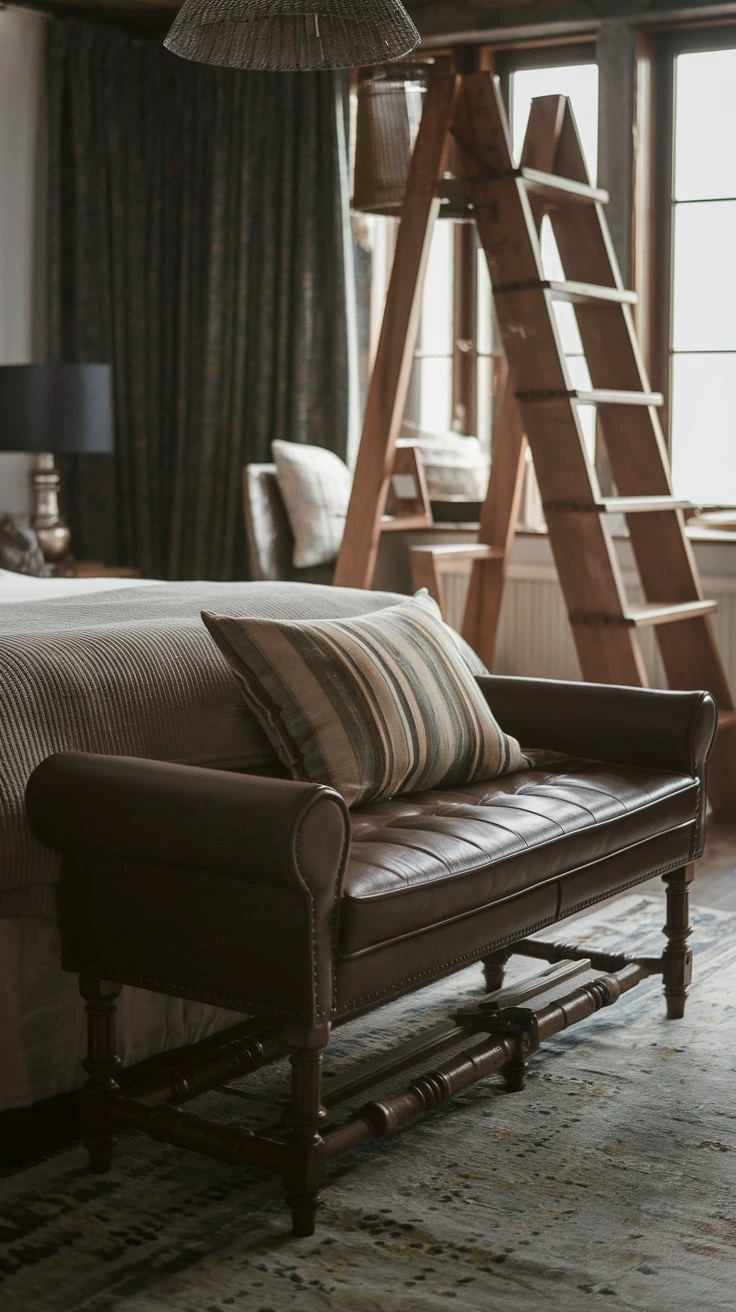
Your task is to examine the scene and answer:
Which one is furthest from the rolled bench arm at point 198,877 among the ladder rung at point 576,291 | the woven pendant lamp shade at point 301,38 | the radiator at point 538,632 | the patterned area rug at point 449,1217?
the radiator at point 538,632

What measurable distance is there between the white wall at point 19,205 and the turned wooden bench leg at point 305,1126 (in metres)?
3.79

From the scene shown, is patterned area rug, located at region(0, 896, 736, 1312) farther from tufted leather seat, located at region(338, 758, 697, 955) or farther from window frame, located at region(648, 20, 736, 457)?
window frame, located at region(648, 20, 736, 457)

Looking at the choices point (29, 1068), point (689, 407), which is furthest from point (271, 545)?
point (29, 1068)

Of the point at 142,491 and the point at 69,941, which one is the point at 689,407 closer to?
the point at 142,491

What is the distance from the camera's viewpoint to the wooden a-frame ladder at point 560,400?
382cm

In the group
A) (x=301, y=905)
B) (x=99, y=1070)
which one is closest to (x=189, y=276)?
(x=99, y=1070)

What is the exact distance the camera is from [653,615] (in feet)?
12.7

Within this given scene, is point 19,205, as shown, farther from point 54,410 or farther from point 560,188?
point 560,188

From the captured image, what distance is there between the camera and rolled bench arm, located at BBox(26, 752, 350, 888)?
1.82 metres

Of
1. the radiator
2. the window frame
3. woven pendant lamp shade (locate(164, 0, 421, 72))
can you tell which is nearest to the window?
the window frame

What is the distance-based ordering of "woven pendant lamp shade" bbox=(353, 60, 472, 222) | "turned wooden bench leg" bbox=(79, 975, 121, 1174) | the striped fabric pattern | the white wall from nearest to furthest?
1. "turned wooden bench leg" bbox=(79, 975, 121, 1174)
2. the striped fabric pattern
3. "woven pendant lamp shade" bbox=(353, 60, 472, 222)
4. the white wall

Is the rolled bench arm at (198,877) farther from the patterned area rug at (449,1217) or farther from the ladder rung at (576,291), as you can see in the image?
the ladder rung at (576,291)

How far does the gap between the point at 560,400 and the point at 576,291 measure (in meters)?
0.32

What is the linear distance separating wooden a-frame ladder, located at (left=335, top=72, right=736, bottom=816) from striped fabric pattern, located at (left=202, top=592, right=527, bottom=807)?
1401 millimetres
